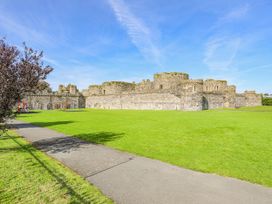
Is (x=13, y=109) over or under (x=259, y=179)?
over

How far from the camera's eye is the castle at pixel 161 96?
115 ft

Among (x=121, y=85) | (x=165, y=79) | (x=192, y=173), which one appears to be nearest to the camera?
(x=192, y=173)

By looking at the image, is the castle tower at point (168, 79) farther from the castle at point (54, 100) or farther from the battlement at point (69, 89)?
the battlement at point (69, 89)

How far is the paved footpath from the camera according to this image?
398 cm

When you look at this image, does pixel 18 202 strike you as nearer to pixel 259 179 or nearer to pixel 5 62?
pixel 5 62

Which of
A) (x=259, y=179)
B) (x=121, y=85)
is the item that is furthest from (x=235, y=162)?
(x=121, y=85)

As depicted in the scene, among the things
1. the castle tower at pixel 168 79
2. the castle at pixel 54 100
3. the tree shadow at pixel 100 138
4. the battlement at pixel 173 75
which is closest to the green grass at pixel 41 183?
the tree shadow at pixel 100 138

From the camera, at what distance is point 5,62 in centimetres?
650

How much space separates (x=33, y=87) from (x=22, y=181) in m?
3.36

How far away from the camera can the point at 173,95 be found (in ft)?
118

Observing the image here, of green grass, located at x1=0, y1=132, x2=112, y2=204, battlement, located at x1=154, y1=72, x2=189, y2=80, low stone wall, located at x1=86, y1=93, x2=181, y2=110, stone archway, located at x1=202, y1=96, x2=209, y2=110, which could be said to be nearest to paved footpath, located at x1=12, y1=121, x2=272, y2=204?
green grass, located at x1=0, y1=132, x2=112, y2=204

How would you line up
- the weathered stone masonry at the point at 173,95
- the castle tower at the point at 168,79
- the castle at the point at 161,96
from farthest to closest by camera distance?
the castle tower at the point at 168,79 → the castle at the point at 161,96 → the weathered stone masonry at the point at 173,95

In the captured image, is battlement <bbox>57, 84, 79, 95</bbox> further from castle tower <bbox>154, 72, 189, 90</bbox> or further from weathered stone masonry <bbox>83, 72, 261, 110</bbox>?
castle tower <bbox>154, 72, 189, 90</bbox>

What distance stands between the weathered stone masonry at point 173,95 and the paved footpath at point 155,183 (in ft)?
91.6
